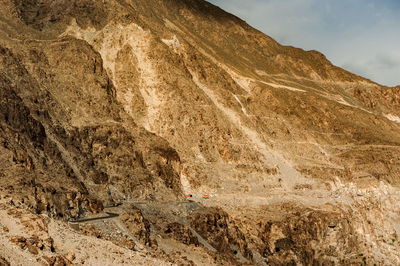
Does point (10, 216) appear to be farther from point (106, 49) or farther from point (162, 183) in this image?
point (106, 49)

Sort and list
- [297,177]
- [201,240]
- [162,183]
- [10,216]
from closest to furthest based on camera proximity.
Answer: [10,216]
[201,240]
[162,183]
[297,177]

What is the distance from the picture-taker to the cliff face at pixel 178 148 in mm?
34875

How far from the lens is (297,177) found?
52.9 m

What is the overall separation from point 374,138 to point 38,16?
1969 inches

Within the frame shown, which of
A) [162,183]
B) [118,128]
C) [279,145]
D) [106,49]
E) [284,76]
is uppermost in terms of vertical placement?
[284,76]

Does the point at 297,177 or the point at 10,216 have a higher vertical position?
the point at 297,177

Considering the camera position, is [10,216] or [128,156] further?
[128,156]

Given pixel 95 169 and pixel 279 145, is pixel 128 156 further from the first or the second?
pixel 279 145

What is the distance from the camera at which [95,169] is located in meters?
41.0

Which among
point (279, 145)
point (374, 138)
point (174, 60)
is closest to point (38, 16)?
point (174, 60)

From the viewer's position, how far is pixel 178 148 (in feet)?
163

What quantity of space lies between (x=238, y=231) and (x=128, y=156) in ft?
42.1

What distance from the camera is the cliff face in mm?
34875

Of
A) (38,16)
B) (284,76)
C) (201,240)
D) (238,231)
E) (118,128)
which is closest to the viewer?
(201,240)
